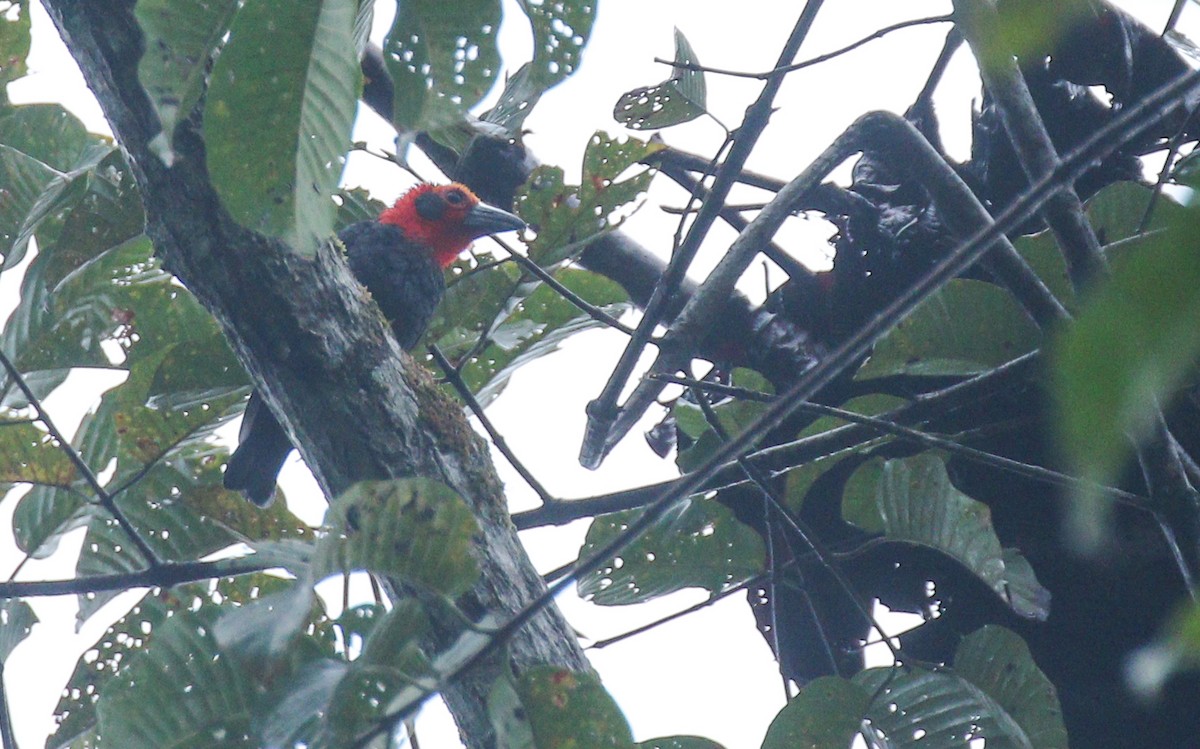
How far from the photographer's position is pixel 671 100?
2701 millimetres

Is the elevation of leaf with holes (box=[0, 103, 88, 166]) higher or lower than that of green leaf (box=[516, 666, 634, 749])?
higher

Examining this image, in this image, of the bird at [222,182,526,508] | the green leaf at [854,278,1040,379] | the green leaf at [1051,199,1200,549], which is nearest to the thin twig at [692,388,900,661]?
the green leaf at [854,278,1040,379]

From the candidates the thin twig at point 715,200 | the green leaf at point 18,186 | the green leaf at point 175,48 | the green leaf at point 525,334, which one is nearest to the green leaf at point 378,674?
the green leaf at point 175,48

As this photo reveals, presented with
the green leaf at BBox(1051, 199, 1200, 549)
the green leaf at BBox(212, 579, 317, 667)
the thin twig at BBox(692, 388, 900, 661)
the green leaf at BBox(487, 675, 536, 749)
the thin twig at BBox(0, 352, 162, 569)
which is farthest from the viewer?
the thin twig at BBox(692, 388, 900, 661)

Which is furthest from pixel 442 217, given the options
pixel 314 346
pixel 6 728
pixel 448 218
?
pixel 6 728

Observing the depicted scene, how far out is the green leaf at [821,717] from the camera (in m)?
1.96

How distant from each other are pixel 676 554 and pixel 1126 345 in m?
2.07

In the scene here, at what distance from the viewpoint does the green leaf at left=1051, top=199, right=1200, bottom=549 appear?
0.38 m

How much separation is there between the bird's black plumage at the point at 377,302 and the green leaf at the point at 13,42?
92cm

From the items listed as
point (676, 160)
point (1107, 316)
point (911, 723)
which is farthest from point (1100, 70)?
point (1107, 316)

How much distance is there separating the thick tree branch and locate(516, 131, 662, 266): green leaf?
65 cm

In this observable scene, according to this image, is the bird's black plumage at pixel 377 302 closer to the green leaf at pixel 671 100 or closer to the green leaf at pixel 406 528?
the green leaf at pixel 671 100

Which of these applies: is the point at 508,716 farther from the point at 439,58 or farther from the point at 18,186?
the point at 18,186

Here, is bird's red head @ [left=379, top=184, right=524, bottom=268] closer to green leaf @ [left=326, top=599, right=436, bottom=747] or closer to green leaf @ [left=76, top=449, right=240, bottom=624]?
green leaf @ [left=76, top=449, right=240, bottom=624]
